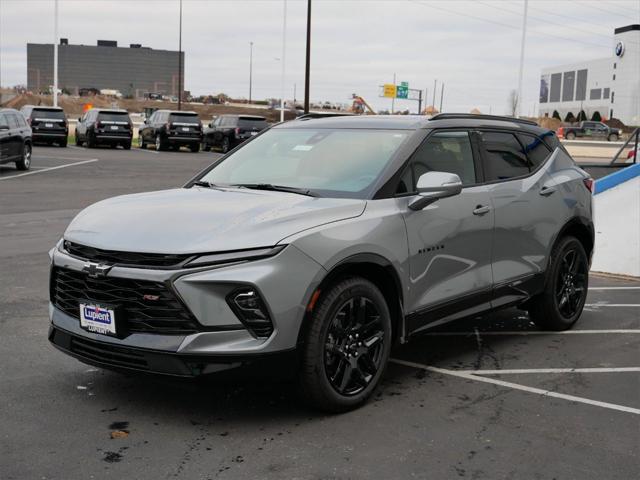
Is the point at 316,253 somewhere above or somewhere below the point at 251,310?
above

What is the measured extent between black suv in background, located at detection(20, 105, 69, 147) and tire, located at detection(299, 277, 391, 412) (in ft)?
107

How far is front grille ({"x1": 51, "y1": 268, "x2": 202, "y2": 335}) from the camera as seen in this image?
4.13 meters

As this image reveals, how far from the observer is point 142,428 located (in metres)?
4.41

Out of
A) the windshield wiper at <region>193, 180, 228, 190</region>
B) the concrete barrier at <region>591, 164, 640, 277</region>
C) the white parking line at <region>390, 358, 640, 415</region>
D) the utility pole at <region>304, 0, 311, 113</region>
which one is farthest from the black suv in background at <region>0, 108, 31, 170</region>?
the utility pole at <region>304, 0, 311, 113</region>

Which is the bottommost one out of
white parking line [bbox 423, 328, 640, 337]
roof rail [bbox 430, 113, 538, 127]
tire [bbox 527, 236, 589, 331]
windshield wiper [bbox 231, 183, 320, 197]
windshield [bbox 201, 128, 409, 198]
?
white parking line [bbox 423, 328, 640, 337]

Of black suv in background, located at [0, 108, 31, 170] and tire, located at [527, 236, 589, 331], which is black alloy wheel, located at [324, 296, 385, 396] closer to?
tire, located at [527, 236, 589, 331]

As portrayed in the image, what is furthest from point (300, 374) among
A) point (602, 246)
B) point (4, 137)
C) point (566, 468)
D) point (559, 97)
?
point (559, 97)

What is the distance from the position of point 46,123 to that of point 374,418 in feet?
Result: 108

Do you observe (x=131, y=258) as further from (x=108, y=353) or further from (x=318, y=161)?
(x=318, y=161)

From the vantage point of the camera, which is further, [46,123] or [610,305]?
[46,123]

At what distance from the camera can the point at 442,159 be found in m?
5.62

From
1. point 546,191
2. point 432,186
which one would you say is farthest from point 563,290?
point 432,186

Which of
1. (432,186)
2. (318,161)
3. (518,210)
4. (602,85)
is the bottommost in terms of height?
(518,210)

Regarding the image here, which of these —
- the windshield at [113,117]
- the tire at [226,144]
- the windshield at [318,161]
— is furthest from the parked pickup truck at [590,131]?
the windshield at [318,161]
